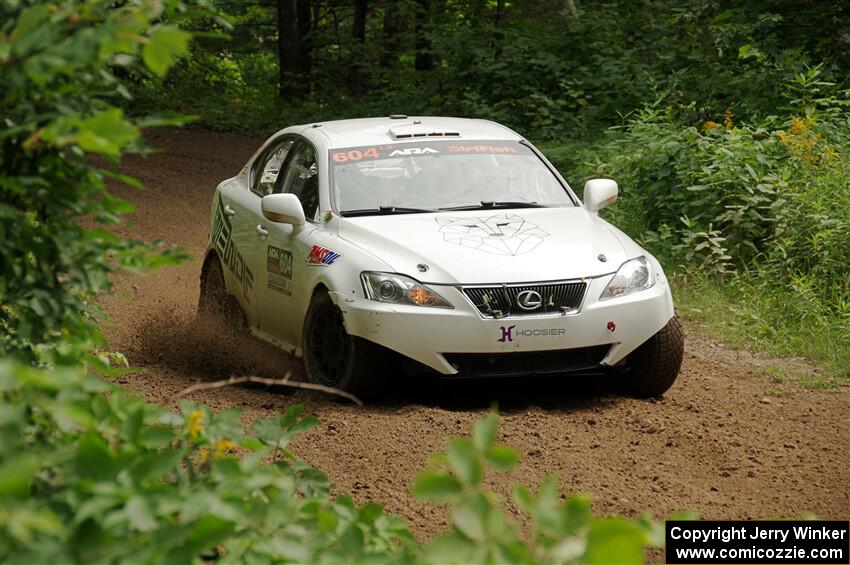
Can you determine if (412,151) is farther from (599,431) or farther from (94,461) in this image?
(94,461)

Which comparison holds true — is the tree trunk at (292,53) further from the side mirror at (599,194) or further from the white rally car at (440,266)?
the side mirror at (599,194)

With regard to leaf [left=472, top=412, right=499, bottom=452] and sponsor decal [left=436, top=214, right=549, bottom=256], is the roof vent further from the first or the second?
leaf [left=472, top=412, right=499, bottom=452]

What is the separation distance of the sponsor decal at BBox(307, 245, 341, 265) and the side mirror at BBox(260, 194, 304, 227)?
305mm

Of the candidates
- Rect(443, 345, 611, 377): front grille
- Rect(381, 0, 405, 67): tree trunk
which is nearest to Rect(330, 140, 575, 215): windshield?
Rect(443, 345, 611, 377): front grille

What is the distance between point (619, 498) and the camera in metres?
6.01

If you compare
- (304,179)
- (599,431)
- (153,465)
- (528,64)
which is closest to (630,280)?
(599,431)

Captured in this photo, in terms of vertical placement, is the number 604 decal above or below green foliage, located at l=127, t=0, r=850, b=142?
above

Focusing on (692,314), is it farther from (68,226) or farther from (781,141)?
(68,226)

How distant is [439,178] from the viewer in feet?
29.0

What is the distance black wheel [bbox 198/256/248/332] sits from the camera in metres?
9.73

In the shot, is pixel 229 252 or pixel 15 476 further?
pixel 229 252

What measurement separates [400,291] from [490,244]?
67 centimetres

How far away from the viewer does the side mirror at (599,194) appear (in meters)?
8.84

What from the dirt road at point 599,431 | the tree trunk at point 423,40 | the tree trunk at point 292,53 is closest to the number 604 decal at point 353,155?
the dirt road at point 599,431
